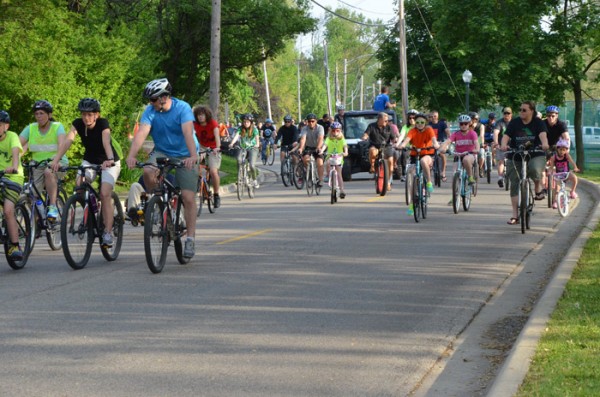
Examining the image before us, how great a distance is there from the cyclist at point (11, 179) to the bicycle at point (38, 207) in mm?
191

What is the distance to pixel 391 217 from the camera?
65.1ft

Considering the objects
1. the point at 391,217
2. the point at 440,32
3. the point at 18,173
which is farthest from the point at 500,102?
the point at 18,173

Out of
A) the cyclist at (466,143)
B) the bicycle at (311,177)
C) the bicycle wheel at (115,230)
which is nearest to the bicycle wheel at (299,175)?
the bicycle at (311,177)

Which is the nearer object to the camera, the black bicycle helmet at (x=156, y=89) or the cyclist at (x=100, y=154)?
the black bicycle helmet at (x=156, y=89)

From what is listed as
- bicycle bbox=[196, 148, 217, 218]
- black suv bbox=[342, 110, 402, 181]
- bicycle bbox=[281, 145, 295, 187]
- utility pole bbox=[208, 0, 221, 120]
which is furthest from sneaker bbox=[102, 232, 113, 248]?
black suv bbox=[342, 110, 402, 181]

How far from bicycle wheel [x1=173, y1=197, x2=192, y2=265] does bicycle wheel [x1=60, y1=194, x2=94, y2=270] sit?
939mm

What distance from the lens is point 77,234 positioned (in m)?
12.6

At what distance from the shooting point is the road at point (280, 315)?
23.9ft

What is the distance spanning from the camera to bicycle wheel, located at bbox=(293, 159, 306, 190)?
29469mm

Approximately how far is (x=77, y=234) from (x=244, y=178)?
13201 mm

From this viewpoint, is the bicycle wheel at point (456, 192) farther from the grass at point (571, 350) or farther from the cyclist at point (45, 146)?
the grass at point (571, 350)

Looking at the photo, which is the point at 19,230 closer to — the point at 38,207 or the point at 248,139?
the point at 38,207

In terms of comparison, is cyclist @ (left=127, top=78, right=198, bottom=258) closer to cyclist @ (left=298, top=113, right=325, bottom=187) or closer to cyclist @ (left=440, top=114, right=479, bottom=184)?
cyclist @ (left=440, top=114, right=479, bottom=184)

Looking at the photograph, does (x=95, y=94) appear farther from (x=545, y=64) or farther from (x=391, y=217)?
(x=545, y=64)
